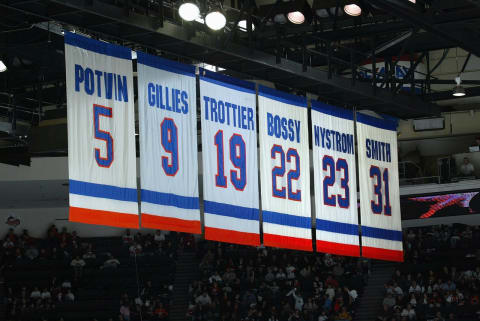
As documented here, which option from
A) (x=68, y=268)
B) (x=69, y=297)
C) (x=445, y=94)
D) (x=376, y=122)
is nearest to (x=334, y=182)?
(x=376, y=122)

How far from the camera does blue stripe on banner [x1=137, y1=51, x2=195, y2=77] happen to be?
16.4m

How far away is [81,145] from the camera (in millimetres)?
14797

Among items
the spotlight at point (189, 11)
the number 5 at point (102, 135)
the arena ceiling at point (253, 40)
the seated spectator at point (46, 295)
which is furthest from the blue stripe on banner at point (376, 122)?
the seated spectator at point (46, 295)

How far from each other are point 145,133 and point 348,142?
21.8 ft

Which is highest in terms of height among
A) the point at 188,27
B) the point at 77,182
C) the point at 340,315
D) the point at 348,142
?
the point at 188,27

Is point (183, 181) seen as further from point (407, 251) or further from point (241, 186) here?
point (407, 251)

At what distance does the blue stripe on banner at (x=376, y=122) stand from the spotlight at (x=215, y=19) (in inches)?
238

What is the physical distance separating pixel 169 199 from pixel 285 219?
3504 mm

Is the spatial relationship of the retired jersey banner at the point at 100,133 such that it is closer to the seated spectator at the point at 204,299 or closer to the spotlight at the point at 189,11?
the spotlight at the point at 189,11

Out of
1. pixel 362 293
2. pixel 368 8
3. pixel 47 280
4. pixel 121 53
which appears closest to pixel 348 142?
Result: pixel 368 8

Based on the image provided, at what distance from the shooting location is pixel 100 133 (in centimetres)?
1520

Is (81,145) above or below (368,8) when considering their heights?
below

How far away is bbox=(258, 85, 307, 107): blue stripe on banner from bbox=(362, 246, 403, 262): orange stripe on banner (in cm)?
379

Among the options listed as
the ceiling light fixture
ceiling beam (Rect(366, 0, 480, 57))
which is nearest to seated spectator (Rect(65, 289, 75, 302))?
the ceiling light fixture
